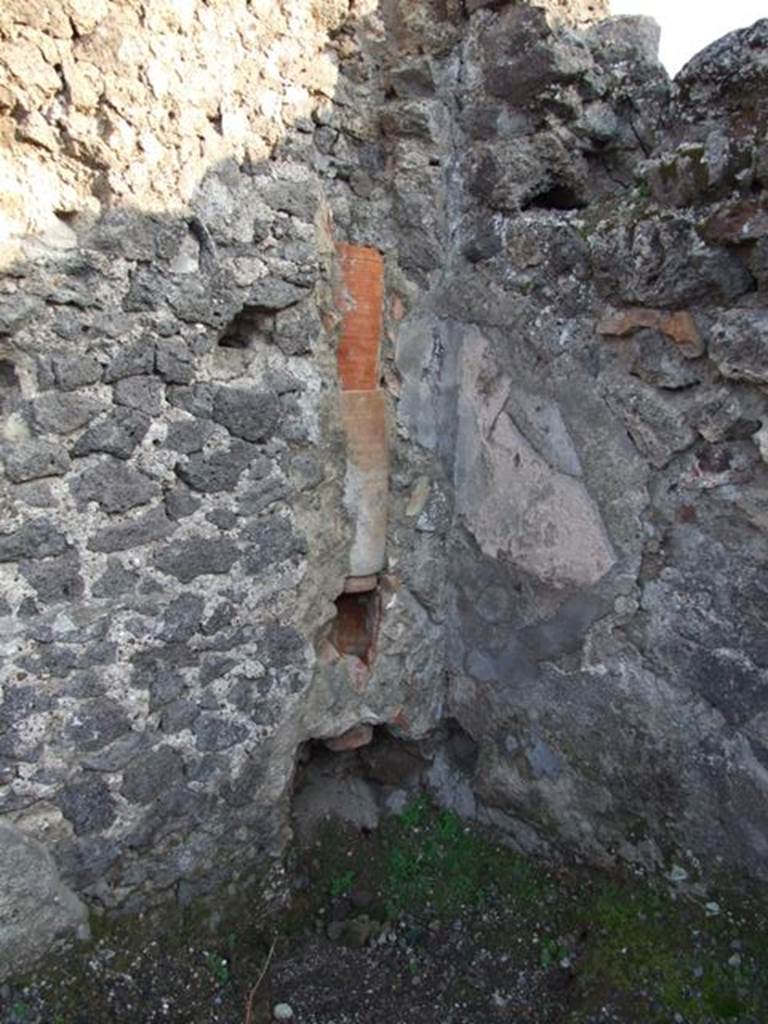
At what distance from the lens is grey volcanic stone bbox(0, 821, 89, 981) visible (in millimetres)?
2176

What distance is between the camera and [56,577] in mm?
2104

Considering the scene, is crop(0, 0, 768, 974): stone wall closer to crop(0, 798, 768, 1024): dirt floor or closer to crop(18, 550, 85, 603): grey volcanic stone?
crop(18, 550, 85, 603): grey volcanic stone

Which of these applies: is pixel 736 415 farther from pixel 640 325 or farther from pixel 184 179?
pixel 184 179

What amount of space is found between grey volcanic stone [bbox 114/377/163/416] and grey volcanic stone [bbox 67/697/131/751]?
790 mm

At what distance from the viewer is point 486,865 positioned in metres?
Answer: 2.91

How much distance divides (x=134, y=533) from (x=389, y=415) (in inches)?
36.9

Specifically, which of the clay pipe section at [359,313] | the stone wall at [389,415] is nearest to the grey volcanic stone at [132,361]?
the stone wall at [389,415]

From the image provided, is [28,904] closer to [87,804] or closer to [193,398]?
[87,804]

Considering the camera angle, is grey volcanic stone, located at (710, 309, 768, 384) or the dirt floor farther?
the dirt floor

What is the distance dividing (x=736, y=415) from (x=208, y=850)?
1963 mm

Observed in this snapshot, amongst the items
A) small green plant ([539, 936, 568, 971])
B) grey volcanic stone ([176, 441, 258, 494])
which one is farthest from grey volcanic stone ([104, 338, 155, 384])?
small green plant ([539, 936, 568, 971])

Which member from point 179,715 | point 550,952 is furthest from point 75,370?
point 550,952

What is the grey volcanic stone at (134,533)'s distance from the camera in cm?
216

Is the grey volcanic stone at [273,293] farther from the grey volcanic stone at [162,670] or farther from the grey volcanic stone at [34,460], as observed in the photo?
the grey volcanic stone at [162,670]
